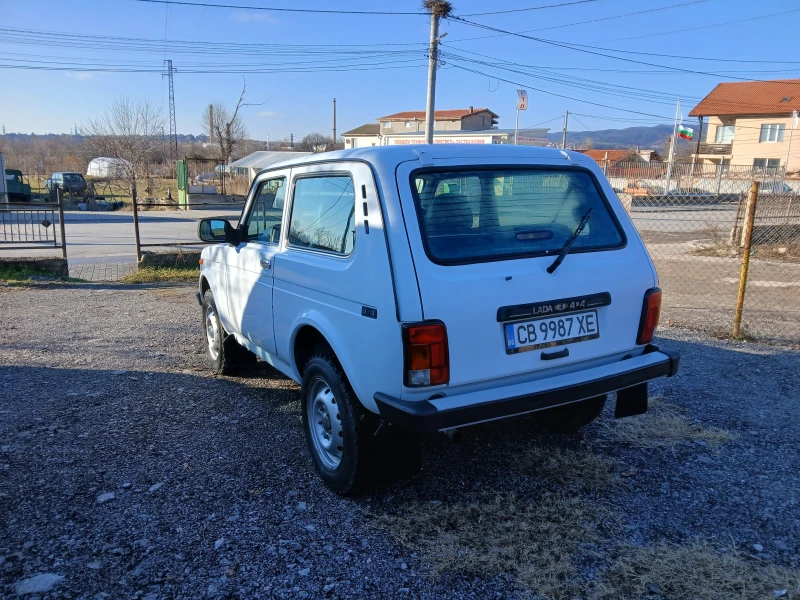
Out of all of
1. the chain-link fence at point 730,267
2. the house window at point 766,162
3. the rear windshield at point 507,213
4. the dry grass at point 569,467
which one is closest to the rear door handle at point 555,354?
the rear windshield at point 507,213

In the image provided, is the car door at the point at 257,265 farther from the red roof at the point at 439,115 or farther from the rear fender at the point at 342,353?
the red roof at the point at 439,115

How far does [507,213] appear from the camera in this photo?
3.42 metres

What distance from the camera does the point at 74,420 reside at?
4594 millimetres

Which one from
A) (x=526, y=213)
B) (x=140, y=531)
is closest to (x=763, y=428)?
(x=526, y=213)

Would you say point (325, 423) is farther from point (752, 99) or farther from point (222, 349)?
point (752, 99)

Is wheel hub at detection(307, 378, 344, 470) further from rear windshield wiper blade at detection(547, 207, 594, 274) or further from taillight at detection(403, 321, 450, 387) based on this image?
rear windshield wiper blade at detection(547, 207, 594, 274)

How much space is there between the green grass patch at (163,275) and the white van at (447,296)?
828 cm

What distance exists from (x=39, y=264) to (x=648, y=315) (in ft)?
37.3

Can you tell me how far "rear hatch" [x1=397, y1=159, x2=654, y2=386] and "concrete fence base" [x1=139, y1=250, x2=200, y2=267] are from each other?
32.6ft

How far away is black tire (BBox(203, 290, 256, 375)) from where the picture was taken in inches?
216

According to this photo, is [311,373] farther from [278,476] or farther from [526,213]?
[526,213]

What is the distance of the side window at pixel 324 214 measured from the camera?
3.36m

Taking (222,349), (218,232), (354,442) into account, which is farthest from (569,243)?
(222,349)

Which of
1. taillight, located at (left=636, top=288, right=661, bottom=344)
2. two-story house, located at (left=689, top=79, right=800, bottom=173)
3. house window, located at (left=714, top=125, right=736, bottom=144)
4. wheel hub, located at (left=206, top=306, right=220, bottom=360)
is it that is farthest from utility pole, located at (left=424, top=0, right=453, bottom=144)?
house window, located at (left=714, top=125, right=736, bottom=144)
